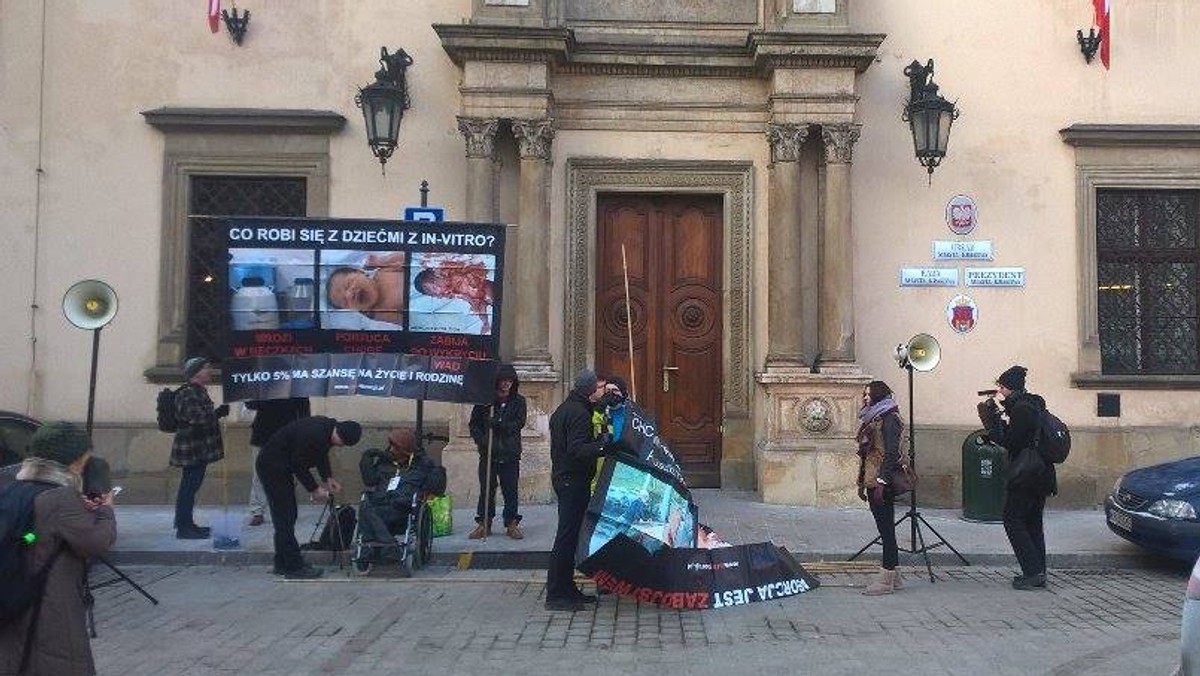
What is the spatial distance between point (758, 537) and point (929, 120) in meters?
5.34

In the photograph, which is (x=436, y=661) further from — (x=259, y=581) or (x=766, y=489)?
(x=766, y=489)

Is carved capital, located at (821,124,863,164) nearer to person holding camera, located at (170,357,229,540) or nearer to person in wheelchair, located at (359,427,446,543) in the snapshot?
person in wheelchair, located at (359,427,446,543)

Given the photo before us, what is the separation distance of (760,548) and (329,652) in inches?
136

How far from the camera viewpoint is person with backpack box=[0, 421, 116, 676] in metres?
3.91

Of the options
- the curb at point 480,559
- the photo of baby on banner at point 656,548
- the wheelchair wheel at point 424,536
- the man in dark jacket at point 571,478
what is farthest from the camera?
the curb at point 480,559

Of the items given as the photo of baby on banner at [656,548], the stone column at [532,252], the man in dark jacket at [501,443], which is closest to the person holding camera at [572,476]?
the photo of baby on banner at [656,548]

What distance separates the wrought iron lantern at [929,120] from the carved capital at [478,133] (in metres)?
4.95

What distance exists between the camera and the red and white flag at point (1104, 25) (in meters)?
12.3

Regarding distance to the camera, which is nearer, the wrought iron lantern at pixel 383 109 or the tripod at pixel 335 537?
the tripod at pixel 335 537

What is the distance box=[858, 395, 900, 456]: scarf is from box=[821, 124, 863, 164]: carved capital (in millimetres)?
4637

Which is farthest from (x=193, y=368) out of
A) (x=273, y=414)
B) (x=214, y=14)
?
(x=214, y=14)

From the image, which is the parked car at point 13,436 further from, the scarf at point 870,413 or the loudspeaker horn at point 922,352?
the loudspeaker horn at point 922,352

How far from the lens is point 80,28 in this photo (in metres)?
12.4

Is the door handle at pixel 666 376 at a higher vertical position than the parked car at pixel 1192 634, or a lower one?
higher
